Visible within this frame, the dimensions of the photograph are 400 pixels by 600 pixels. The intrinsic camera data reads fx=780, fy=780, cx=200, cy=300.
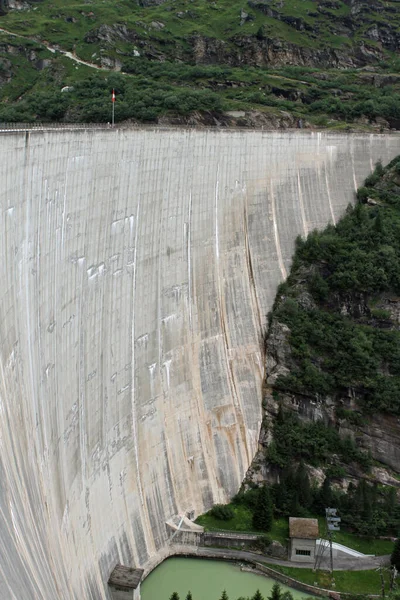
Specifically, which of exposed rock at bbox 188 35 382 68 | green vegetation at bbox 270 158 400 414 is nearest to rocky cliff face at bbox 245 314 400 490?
green vegetation at bbox 270 158 400 414

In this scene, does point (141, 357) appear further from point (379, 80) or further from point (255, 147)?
point (379, 80)

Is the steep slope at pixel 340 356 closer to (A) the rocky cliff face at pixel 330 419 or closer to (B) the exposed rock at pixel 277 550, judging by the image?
(A) the rocky cliff face at pixel 330 419

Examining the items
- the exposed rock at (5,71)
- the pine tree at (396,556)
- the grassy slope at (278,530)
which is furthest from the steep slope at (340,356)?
the exposed rock at (5,71)

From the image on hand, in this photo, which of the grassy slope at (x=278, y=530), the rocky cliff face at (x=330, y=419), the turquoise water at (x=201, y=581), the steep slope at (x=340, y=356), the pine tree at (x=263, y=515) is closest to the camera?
the turquoise water at (x=201, y=581)

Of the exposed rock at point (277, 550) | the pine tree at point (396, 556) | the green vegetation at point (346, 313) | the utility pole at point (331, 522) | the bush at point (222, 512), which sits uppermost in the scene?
the green vegetation at point (346, 313)

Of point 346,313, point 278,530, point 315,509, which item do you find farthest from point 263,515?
point 346,313

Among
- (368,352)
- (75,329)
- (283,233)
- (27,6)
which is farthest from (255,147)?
(27,6)
